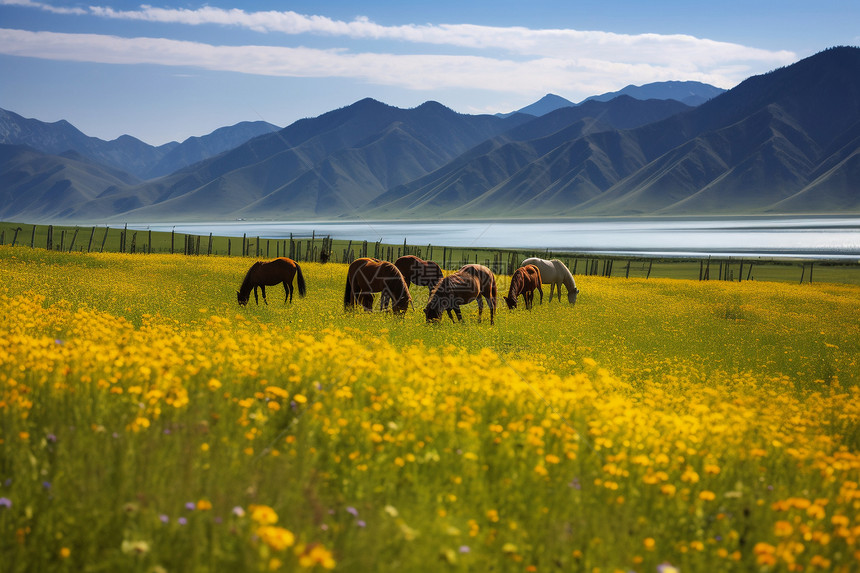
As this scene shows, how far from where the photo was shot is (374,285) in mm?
21422

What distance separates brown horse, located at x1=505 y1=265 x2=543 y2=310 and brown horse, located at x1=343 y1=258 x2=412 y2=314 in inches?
270

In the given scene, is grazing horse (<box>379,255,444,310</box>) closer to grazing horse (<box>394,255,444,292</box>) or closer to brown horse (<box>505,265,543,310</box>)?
grazing horse (<box>394,255,444,292</box>)

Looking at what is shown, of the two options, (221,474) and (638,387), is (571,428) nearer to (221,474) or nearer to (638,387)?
(221,474)

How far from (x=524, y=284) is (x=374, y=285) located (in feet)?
29.2

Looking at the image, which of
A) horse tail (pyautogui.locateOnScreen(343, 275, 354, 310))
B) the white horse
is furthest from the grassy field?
the white horse

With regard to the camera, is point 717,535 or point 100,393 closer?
point 717,535

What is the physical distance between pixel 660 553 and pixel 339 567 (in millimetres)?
2894

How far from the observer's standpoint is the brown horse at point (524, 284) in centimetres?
2650

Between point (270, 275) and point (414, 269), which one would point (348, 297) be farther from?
point (414, 269)

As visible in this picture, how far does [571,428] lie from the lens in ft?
23.0

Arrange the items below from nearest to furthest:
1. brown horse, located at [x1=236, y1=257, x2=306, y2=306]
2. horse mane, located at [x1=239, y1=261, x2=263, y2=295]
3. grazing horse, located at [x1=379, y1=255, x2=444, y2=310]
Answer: horse mane, located at [x1=239, y1=261, x2=263, y2=295], brown horse, located at [x1=236, y1=257, x2=306, y2=306], grazing horse, located at [x1=379, y1=255, x2=444, y2=310]

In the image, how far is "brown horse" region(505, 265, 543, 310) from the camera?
26.5 m

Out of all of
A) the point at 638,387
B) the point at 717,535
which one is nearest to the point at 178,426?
the point at 717,535

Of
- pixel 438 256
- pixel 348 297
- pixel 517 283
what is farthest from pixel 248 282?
pixel 438 256
